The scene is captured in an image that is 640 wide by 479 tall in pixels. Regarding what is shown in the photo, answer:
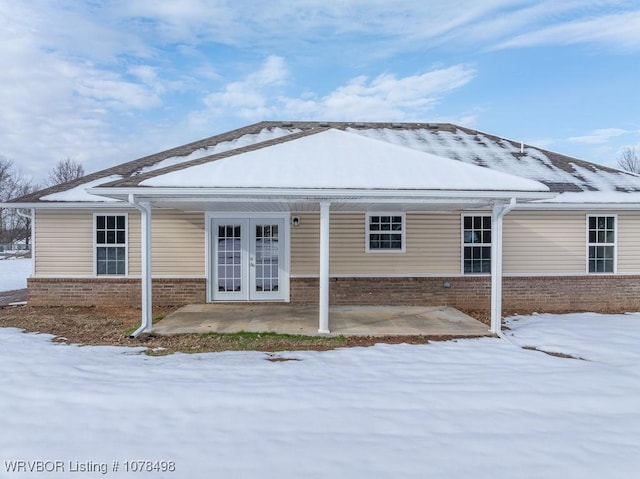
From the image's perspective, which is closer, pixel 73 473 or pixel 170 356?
pixel 73 473

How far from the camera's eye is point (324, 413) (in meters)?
4.18

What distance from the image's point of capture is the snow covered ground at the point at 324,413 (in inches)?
130

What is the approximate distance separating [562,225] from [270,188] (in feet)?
26.1

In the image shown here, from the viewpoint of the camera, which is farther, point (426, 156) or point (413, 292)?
point (413, 292)

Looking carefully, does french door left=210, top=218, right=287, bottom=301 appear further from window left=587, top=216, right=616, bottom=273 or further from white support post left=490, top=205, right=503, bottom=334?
window left=587, top=216, right=616, bottom=273

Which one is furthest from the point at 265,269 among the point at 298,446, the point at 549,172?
the point at 549,172

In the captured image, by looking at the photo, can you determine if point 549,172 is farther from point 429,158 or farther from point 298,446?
point 298,446

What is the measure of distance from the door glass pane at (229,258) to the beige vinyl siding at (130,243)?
1.47 ft

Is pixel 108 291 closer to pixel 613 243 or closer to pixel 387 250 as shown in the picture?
pixel 387 250

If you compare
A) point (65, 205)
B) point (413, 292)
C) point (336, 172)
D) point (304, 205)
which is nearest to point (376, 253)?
point (413, 292)

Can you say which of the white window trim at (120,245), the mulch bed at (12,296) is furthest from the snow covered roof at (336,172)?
the mulch bed at (12,296)

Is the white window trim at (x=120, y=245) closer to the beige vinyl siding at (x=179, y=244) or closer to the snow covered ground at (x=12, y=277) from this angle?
the beige vinyl siding at (x=179, y=244)

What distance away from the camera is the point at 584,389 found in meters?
4.83

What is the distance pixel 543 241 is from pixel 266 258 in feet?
23.2
